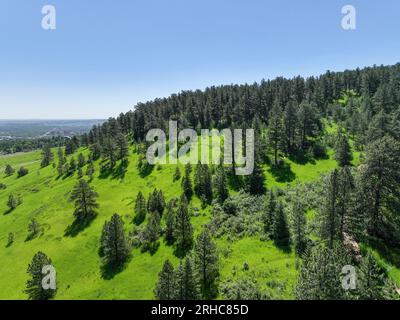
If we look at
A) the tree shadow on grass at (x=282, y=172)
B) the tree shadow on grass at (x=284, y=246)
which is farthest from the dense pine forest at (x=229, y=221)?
the tree shadow on grass at (x=282, y=172)

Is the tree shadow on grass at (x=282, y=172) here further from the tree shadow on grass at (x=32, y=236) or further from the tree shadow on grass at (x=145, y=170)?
the tree shadow on grass at (x=32, y=236)

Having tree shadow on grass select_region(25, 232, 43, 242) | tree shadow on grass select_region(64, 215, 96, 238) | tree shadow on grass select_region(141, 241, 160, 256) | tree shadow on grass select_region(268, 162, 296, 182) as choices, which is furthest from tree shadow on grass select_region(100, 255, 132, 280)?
tree shadow on grass select_region(268, 162, 296, 182)

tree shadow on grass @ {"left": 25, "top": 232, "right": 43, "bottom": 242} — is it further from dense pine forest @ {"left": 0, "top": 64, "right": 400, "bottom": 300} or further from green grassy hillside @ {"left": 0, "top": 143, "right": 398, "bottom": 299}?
green grassy hillside @ {"left": 0, "top": 143, "right": 398, "bottom": 299}

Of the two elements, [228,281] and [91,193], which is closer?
[228,281]

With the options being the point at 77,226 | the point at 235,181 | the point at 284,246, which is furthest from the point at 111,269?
the point at 235,181

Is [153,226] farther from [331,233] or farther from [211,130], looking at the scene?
[211,130]
